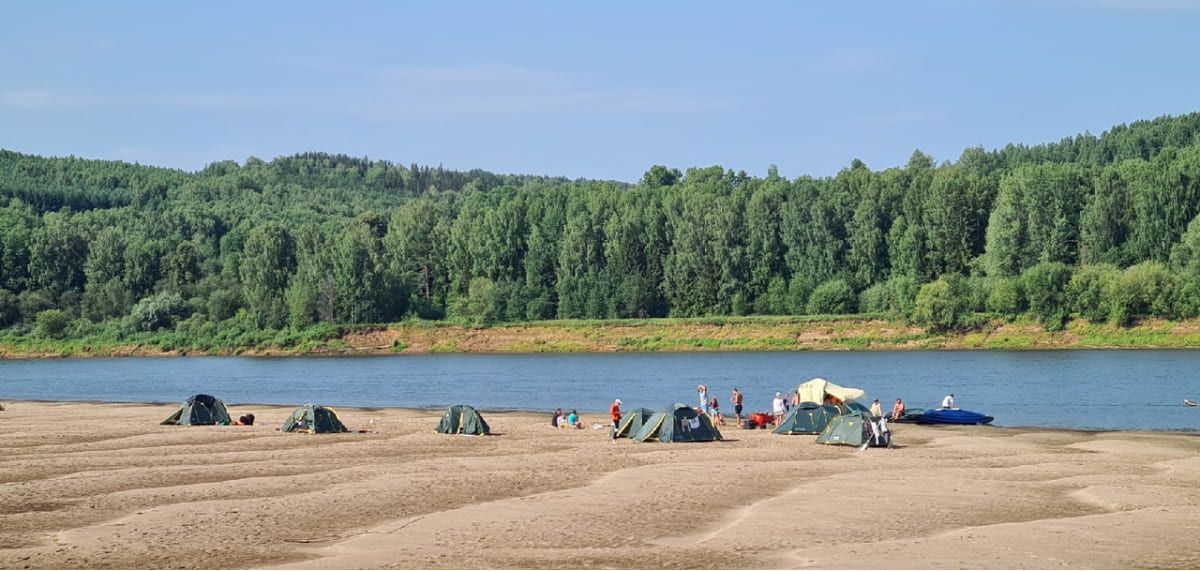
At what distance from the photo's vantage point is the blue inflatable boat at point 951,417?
50.0 metres

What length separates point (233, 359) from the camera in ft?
432

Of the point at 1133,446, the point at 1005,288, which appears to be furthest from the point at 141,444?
the point at 1005,288

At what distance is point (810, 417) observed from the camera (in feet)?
148

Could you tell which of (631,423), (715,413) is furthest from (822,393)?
(631,423)

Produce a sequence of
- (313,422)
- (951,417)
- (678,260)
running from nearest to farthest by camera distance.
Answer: (313,422) < (951,417) < (678,260)

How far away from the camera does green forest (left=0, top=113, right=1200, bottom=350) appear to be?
374 ft

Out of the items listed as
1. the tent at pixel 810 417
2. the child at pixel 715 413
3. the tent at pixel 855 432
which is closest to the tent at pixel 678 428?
the tent at pixel 810 417

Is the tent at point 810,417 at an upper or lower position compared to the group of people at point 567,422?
upper

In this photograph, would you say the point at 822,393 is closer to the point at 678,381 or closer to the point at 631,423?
the point at 631,423

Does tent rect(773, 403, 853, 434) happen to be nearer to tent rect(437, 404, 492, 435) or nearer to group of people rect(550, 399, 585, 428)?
group of people rect(550, 399, 585, 428)

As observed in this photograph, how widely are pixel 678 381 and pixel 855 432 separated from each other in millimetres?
40213

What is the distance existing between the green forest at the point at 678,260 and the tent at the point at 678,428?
7260cm

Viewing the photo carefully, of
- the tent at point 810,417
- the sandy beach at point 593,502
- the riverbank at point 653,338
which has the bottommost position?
the sandy beach at point 593,502

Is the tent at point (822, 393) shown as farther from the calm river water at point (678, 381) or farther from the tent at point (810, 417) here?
the calm river water at point (678, 381)
